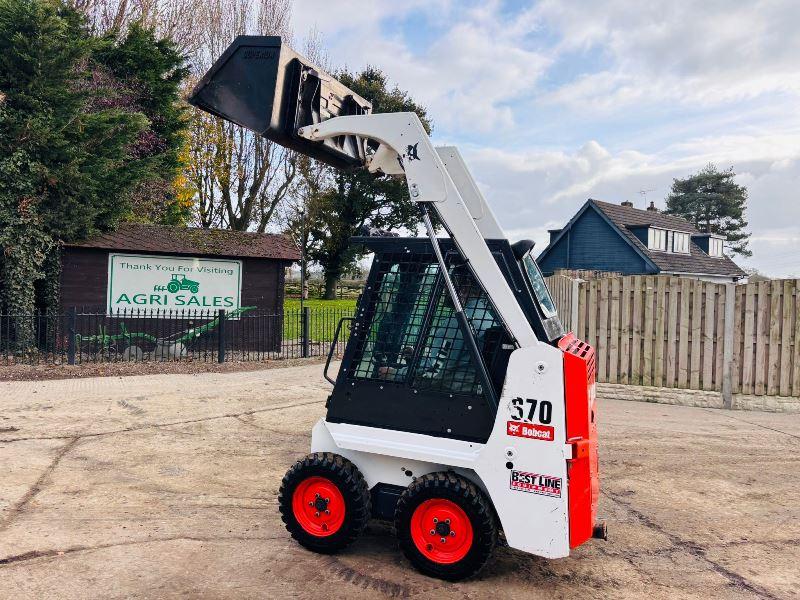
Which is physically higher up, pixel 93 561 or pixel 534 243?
pixel 534 243

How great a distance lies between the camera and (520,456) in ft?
12.3

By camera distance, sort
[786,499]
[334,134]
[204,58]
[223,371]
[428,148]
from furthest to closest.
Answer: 1. [204,58]
2. [223,371]
3. [786,499]
4. [334,134]
5. [428,148]

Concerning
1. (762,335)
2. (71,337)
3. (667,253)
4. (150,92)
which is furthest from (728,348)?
(667,253)

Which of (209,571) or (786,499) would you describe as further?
(786,499)

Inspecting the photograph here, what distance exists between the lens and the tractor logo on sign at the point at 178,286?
47.9 feet

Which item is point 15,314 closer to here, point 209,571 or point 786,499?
point 209,571

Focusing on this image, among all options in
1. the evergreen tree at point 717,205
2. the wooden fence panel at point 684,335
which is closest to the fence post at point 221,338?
the wooden fence panel at point 684,335

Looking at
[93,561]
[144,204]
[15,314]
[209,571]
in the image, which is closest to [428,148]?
[209,571]

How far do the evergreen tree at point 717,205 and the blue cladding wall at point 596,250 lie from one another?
102ft

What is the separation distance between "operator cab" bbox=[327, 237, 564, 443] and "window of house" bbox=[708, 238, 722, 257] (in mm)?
41352

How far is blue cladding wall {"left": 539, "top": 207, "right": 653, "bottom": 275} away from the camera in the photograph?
3353 centimetres

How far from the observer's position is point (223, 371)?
12633mm

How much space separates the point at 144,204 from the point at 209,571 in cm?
1744

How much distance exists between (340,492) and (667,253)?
3497cm
